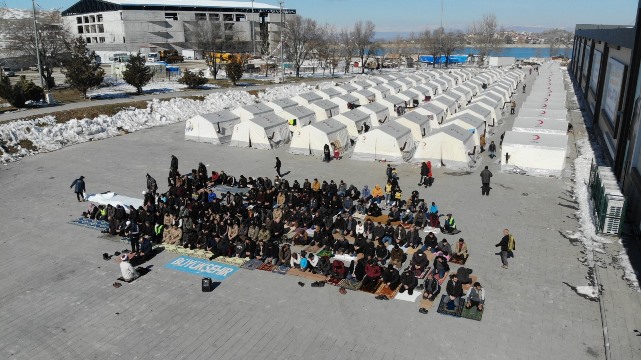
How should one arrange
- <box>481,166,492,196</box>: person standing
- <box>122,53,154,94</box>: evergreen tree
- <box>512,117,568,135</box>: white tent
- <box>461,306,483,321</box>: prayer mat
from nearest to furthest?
<box>461,306,483,321</box>: prayer mat, <box>481,166,492,196</box>: person standing, <box>512,117,568,135</box>: white tent, <box>122,53,154,94</box>: evergreen tree

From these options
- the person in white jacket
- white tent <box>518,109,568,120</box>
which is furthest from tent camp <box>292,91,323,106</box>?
the person in white jacket

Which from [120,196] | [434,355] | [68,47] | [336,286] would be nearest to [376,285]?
[336,286]

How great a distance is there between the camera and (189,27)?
10006 cm

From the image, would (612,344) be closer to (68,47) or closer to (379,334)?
(379,334)

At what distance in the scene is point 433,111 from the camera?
116 ft

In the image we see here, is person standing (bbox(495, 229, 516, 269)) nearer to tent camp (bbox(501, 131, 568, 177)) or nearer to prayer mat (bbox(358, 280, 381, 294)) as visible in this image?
prayer mat (bbox(358, 280, 381, 294))

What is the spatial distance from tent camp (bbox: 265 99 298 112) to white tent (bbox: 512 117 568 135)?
1696 centimetres

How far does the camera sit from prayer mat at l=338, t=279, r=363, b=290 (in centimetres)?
1318

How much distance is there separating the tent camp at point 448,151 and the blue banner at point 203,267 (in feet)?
47.7

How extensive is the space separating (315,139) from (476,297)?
17.6m

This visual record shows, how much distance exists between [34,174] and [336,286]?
20.4 meters

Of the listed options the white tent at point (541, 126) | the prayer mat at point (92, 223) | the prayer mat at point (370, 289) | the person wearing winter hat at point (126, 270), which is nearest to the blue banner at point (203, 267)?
the person wearing winter hat at point (126, 270)

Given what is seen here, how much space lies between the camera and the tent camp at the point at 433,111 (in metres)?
34.3

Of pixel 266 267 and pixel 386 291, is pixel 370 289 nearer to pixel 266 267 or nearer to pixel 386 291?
pixel 386 291
